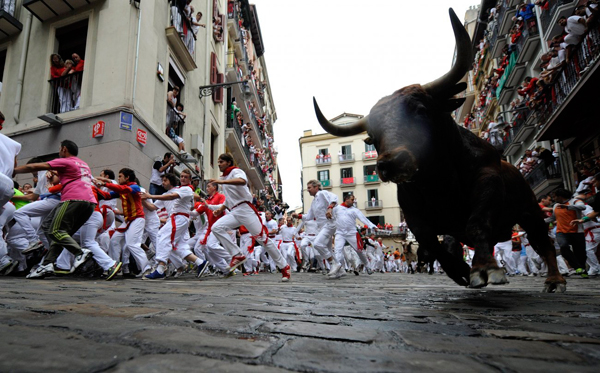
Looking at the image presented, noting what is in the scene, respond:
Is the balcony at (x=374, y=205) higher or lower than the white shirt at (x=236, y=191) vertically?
higher

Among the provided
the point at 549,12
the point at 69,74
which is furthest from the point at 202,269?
the point at 549,12

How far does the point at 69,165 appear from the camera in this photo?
6703 mm

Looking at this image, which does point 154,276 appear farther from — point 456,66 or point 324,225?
point 456,66

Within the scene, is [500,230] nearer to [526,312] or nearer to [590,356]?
[526,312]

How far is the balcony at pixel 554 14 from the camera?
54.2ft

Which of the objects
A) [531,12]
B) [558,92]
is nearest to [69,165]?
[558,92]

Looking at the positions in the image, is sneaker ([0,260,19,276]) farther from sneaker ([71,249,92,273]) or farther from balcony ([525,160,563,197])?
balcony ([525,160,563,197])

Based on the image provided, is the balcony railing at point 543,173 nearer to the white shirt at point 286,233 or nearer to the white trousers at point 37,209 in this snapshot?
the white shirt at point 286,233

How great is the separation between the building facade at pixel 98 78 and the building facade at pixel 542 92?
11.8 metres

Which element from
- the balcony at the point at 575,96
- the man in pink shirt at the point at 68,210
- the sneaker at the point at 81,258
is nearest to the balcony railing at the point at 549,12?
the balcony at the point at 575,96

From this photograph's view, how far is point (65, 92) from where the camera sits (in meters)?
12.9

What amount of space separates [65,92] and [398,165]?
41.8ft

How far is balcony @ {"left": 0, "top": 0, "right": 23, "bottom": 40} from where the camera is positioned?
44.8 ft

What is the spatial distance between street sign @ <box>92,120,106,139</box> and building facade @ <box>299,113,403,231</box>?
147 feet
